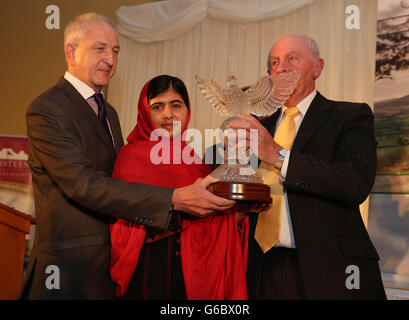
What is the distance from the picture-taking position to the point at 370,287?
2.32 m

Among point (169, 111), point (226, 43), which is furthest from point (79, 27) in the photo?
point (226, 43)

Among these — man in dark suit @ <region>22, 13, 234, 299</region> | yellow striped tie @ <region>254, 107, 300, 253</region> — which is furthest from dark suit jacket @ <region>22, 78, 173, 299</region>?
yellow striped tie @ <region>254, 107, 300, 253</region>

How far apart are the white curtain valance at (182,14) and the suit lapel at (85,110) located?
133 inches

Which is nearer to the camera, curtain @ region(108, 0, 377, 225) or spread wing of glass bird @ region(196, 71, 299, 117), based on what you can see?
spread wing of glass bird @ region(196, 71, 299, 117)

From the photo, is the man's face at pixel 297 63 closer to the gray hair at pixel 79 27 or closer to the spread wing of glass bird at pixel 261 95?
the spread wing of glass bird at pixel 261 95

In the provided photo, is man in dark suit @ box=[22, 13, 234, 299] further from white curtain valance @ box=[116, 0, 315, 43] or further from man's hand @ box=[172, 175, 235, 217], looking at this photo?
white curtain valance @ box=[116, 0, 315, 43]

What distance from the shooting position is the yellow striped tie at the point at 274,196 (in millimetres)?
2467

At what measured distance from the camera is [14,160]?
5.77 meters

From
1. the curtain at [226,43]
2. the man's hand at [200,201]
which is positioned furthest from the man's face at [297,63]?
the curtain at [226,43]

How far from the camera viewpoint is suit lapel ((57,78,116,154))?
248 cm

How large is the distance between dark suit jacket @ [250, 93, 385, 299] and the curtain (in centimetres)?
218

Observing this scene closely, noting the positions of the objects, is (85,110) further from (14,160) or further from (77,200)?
(14,160)

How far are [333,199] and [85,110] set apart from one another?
1.40 meters
